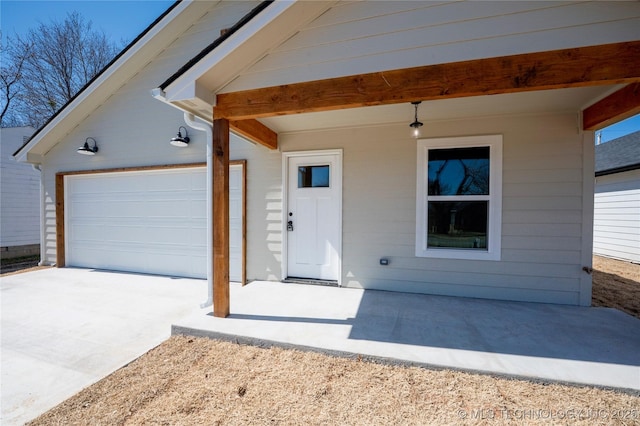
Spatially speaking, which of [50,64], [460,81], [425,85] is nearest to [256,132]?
[425,85]

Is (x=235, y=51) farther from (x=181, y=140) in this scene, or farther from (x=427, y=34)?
(x=181, y=140)

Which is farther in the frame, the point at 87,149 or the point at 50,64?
the point at 50,64

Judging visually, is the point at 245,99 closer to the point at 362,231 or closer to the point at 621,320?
the point at 362,231

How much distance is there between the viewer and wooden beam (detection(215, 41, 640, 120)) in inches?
79.3

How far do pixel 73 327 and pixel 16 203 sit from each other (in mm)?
8080

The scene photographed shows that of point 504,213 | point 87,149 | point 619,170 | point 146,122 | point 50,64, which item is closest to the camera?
point 504,213

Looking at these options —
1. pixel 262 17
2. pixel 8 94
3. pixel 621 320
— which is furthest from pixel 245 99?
pixel 8 94

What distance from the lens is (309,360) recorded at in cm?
225

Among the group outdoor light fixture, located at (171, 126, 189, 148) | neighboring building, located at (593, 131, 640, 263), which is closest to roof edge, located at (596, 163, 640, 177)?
neighboring building, located at (593, 131, 640, 263)

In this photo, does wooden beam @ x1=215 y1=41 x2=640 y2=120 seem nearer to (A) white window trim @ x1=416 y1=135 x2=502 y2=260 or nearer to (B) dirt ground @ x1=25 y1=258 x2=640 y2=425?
(A) white window trim @ x1=416 y1=135 x2=502 y2=260

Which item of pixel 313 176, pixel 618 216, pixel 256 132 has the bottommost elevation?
pixel 618 216

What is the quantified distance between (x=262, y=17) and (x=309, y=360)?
3.22m

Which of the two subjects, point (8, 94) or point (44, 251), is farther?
point (8, 94)

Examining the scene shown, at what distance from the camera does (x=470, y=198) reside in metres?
3.75
